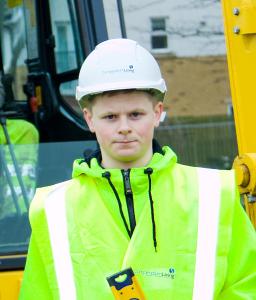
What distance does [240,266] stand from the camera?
2609 millimetres

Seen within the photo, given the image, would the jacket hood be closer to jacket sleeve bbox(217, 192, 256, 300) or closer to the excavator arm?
jacket sleeve bbox(217, 192, 256, 300)

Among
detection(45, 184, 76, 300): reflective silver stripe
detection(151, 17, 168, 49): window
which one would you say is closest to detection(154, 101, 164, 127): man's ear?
detection(45, 184, 76, 300): reflective silver stripe

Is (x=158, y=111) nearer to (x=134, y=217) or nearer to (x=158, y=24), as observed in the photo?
(x=134, y=217)

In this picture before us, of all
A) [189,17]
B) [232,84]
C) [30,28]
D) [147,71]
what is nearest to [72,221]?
[147,71]

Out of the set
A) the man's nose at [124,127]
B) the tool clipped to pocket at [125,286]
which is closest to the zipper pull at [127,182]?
the man's nose at [124,127]

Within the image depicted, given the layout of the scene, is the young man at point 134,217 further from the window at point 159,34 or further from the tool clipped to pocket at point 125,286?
the window at point 159,34

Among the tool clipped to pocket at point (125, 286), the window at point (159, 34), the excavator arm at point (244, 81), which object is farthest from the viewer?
the window at point (159, 34)

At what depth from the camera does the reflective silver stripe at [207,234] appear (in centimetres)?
260

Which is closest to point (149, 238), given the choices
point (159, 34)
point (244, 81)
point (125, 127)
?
point (125, 127)

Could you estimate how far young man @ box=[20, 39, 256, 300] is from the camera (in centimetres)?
261

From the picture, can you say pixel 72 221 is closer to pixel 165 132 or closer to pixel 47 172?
pixel 47 172

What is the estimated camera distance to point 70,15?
168 inches

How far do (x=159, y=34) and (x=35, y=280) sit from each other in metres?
11.4

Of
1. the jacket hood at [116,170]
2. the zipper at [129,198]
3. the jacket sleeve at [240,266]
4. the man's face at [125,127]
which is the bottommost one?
the jacket sleeve at [240,266]
